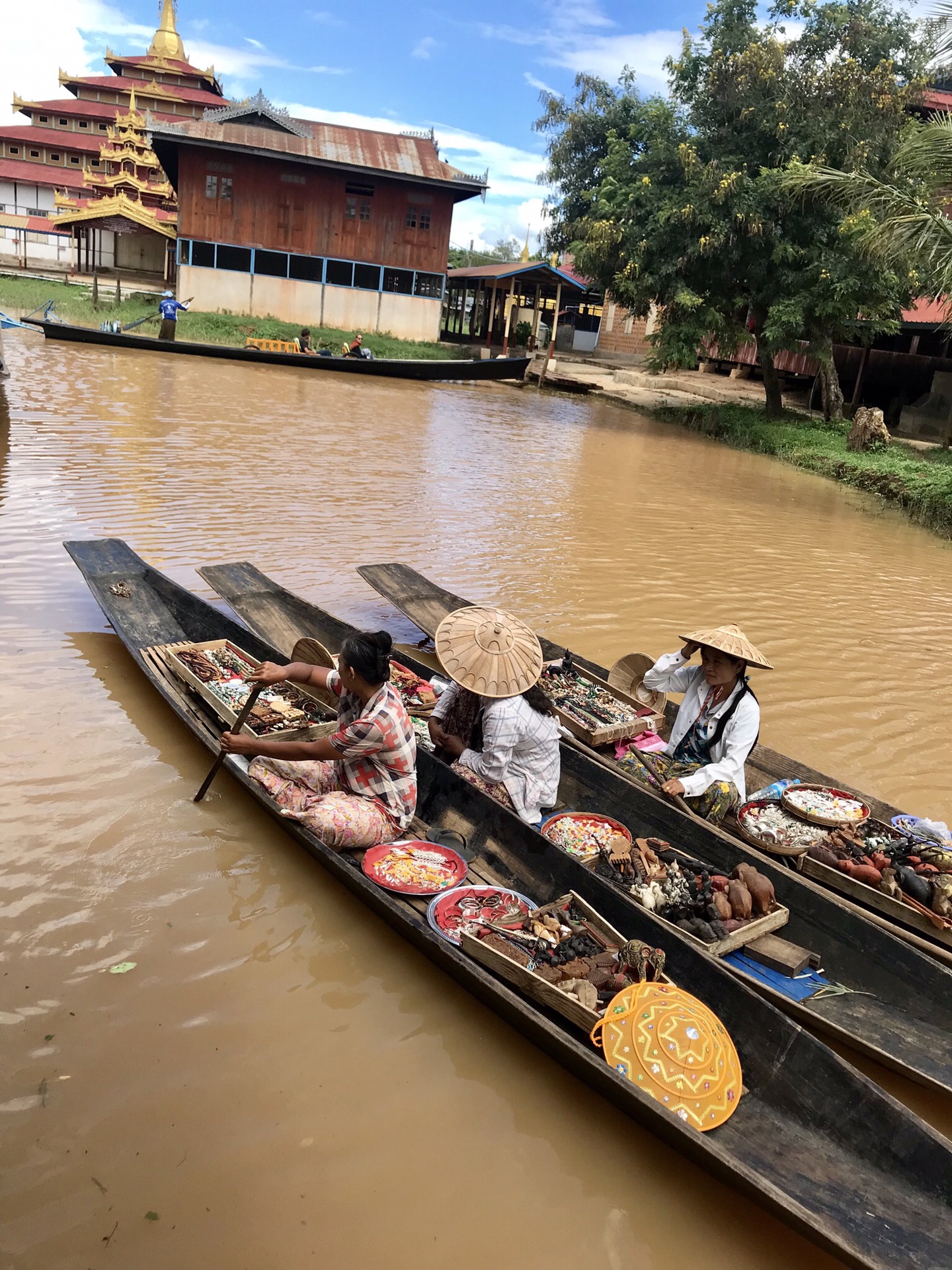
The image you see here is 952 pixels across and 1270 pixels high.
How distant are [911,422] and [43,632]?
17602 mm

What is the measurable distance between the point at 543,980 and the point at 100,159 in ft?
120

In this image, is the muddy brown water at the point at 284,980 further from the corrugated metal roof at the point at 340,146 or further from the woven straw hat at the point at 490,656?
the corrugated metal roof at the point at 340,146

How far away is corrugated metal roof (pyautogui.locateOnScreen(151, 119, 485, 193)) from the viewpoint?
2272 cm

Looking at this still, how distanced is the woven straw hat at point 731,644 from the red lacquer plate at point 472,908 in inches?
53.7

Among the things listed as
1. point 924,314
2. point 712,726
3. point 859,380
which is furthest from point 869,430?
point 712,726

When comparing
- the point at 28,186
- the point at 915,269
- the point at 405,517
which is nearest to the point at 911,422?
the point at 915,269

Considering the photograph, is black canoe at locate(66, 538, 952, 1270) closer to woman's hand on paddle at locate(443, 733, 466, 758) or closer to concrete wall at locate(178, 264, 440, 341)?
woman's hand on paddle at locate(443, 733, 466, 758)

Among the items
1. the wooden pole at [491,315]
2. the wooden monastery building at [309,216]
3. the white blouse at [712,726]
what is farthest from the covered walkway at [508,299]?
the white blouse at [712,726]

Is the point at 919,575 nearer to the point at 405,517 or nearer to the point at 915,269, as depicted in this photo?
the point at 405,517

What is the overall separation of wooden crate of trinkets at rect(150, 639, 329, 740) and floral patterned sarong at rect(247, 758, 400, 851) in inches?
16.7

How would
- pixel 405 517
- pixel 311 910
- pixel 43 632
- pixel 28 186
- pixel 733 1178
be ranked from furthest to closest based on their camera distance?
pixel 28 186 → pixel 405 517 → pixel 43 632 → pixel 311 910 → pixel 733 1178

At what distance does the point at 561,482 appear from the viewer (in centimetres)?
1205

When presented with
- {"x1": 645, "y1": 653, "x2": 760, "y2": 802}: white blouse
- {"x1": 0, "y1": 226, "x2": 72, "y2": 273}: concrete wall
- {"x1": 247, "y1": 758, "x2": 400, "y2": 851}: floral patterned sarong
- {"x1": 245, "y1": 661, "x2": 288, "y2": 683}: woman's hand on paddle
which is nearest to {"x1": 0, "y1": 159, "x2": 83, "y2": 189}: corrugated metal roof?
{"x1": 0, "y1": 226, "x2": 72, "y2": 273}: concrete wall

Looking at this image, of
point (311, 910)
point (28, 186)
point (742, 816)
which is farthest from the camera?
point (28, 186)
